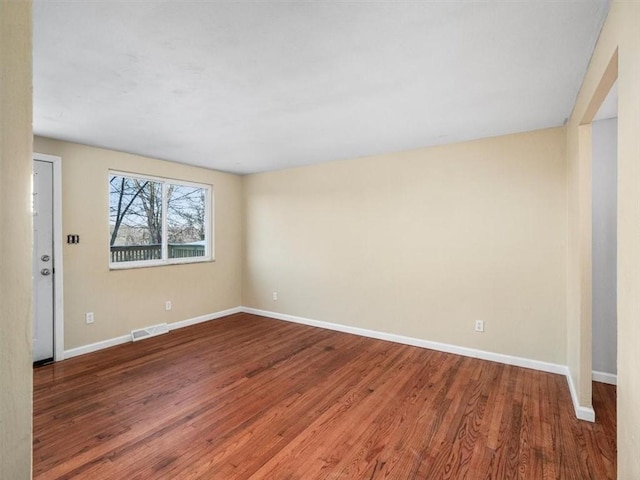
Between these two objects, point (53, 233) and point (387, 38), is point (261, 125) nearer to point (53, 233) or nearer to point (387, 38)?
point (387, 38)

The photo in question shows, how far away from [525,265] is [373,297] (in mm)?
1722

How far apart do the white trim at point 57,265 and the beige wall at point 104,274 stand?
0.16ft

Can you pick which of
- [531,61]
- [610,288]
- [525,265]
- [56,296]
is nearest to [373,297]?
[525,265]

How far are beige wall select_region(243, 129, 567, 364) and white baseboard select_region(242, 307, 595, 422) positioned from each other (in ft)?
0.20

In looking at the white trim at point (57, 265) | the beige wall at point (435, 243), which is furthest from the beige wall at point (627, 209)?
the white trim at point (57, 265)

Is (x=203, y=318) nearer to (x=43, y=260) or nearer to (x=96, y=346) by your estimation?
(x=96, y=346)

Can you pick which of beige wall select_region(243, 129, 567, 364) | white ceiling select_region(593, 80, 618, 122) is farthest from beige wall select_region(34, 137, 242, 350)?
white ceiling select_region(593, 80, 618, 122)

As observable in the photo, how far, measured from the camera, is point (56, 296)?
11.0ft

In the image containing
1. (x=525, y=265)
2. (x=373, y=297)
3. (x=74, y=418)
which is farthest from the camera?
(x=373, y=297)

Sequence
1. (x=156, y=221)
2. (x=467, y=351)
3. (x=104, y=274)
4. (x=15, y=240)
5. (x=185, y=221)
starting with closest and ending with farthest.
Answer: (x=15, y=240) → (x=467, y=351) → (x=104, y=274) → (x=156, y=221) → (x=185, y=221)

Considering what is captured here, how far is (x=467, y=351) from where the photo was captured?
3443 mm

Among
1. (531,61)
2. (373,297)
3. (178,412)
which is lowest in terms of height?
(178,412)

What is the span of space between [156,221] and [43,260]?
1316mm

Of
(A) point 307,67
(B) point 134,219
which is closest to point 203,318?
(B) point 134,219
